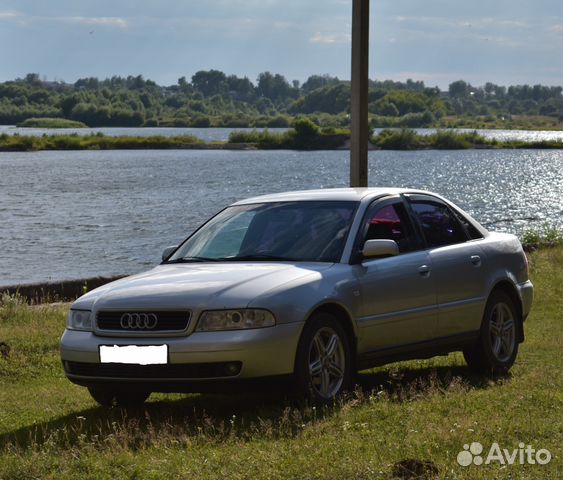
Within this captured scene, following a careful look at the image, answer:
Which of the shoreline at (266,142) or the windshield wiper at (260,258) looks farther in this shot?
the shoreline at (266,142)

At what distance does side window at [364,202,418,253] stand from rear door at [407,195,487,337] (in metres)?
0.16

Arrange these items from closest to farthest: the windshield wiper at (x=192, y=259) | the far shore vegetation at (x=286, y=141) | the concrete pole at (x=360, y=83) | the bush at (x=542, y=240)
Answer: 1. the windshield wiper at (x=192, y=259)
2. the concrete pole at (x=360, y=83)
3. the bush at (x=542, y=240)
4. the far shore vegetation at (x=286, y=141)

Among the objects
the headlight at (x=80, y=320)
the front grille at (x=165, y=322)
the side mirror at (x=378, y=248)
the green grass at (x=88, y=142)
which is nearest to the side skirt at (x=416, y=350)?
the side mirror at (x=378, y=248)

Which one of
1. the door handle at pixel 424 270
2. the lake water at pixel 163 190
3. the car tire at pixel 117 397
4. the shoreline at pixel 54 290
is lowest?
the lake water at pixel 163 190

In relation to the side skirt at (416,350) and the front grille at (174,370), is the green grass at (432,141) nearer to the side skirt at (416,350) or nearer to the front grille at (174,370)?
the side skirt at (416,350)

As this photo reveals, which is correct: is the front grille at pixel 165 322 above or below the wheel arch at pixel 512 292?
above

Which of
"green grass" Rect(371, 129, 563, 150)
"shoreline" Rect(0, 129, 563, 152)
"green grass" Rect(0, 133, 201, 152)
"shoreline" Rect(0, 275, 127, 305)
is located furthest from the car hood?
"green grass" Rect(0, 133, 201, 152)

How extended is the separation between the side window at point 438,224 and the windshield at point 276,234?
2.75 feet

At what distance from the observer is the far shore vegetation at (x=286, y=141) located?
531ft

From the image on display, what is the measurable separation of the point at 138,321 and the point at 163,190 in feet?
279

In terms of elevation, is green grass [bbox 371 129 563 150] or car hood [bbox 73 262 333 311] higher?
car hood [bbox 73 262 333 311]

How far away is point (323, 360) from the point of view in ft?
26.6

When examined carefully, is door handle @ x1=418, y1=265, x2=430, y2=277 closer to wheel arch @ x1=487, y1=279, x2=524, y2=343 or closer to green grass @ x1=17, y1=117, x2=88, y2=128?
wheel arch @ x1=487, y1=279, x2=524, y2=343

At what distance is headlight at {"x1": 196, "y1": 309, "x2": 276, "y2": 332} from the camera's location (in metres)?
7.68
